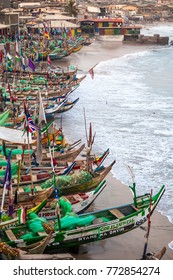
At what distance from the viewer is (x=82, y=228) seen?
13.7 meters

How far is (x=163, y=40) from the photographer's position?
79500 mm

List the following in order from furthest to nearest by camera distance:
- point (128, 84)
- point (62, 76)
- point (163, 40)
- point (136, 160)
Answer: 1. point (163, 40)
2. point (128, 84)
3. point (62, 76)
4. point (136, 160)

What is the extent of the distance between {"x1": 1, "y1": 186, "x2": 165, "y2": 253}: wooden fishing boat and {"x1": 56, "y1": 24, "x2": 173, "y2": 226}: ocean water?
2.84 meters

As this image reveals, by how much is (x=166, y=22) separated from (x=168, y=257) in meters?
132

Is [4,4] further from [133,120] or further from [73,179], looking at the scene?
[73,179]

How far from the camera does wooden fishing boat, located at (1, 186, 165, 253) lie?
523 inches

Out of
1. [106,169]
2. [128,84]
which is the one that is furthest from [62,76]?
[106,169]

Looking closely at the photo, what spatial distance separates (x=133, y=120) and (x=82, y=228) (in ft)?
55.2

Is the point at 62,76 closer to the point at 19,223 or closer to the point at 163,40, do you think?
the point at 19,223

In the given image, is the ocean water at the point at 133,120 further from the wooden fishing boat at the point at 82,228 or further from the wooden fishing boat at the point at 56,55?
the wooden fishing boat at the point at 56,55

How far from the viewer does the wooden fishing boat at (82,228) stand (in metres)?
13.3

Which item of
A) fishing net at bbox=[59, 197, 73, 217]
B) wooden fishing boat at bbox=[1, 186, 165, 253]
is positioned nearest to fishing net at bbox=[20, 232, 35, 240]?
wooden fishing boat at bbox=[1, 186, 165, 253]

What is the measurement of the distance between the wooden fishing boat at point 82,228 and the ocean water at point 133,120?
9.31ft

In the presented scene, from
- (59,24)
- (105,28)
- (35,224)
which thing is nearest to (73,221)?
(35,224)
